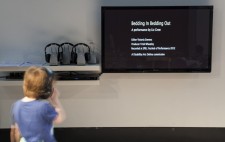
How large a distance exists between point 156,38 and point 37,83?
1815mm

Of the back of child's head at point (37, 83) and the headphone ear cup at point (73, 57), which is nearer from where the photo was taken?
the back of child's head at point (37, 83)

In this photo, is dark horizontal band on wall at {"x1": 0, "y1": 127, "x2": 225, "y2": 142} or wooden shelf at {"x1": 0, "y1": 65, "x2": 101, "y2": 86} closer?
wooden shelf at {"x1": 0, "y1": 65, "x2": 101, "y2": 86}

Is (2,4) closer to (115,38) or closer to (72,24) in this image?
(72,24)

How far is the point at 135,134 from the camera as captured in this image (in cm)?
397

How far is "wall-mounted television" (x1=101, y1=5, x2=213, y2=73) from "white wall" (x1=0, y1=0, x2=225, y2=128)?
0.19 meters

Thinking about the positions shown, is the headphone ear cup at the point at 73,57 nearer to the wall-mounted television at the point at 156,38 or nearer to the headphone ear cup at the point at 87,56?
the headphone ear cup at the point at 87,56

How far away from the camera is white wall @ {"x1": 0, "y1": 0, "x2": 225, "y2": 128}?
3812 mm

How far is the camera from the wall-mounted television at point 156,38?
367cm

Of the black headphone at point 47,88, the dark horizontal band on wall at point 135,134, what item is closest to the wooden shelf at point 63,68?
the dark horizontal band on wall at point 135,134

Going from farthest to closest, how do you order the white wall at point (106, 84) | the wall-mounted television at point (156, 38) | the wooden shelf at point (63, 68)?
the white wall at point (106, 84) → the wall-mounted television at point (156, 38) → the wooden shelf at point (63, 68)

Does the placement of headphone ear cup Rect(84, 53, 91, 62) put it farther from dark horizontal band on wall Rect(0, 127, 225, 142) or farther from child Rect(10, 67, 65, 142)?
child Rect(10, 67, 65, 142)

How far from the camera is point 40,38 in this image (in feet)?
12.6

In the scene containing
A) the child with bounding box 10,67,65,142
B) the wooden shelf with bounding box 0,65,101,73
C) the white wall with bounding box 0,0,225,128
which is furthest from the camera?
the white wall with bounding box 0,0,225,128

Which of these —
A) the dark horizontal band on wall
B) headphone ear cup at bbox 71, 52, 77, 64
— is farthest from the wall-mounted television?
the dark horizontal band on wall
